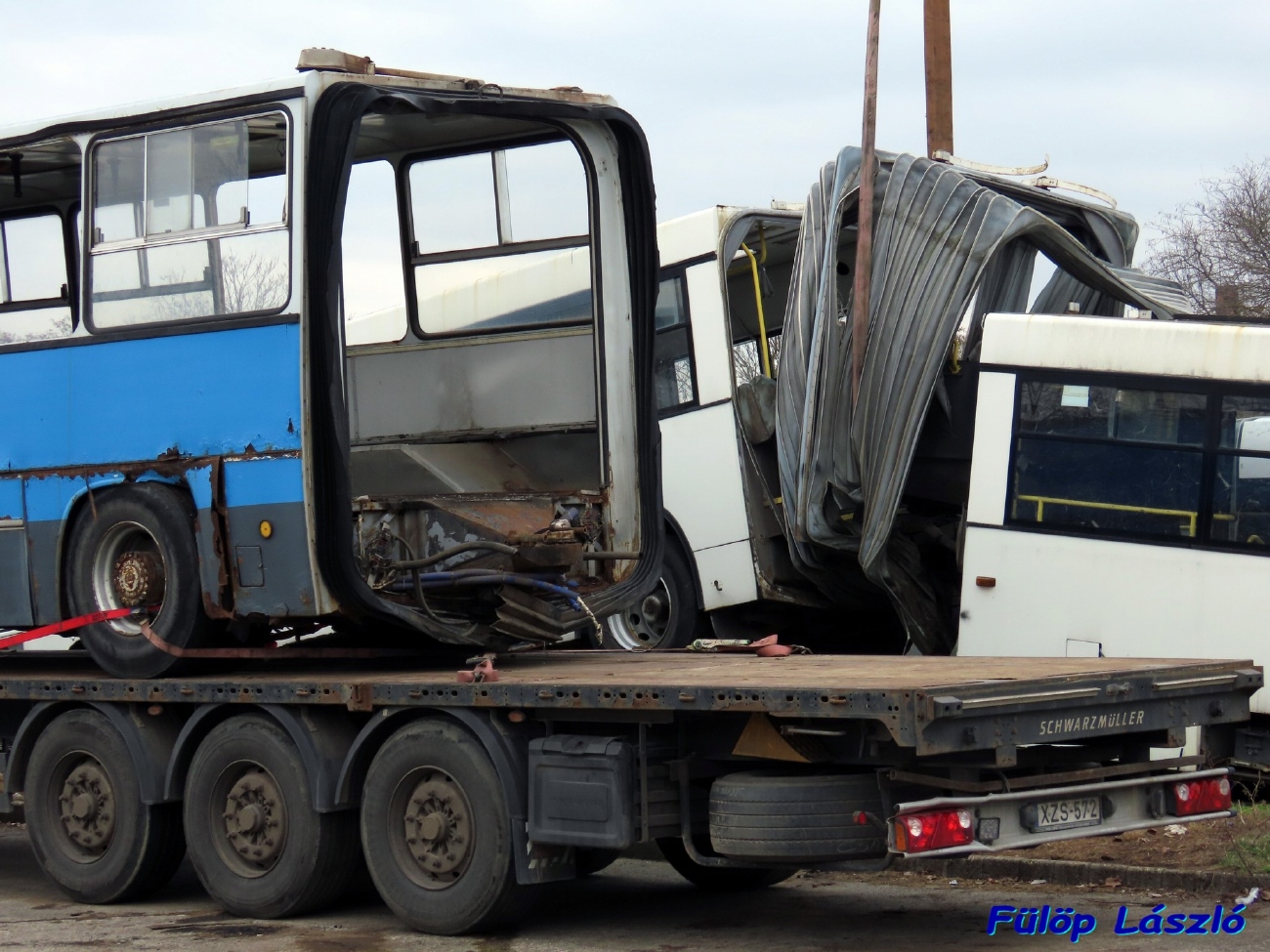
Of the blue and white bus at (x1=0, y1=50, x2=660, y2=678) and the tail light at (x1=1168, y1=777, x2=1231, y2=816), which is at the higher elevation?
the blue and white bus at (x1=0, y1=50, x2=660, y2=678)

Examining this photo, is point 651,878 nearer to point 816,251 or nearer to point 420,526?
point 420,526

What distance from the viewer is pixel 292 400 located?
8289 millimetres

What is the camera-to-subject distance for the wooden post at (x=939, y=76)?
53.5ft

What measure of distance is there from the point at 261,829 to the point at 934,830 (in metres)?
3.35

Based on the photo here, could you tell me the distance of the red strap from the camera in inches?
355

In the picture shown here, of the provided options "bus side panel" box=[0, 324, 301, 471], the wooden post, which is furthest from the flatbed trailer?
the wooden post

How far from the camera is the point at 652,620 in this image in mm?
13828

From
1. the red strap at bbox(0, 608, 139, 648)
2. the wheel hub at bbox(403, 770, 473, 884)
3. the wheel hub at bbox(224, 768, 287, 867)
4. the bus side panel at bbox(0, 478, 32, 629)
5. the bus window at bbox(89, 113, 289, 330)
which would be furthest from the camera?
the bus side panel at bbox(0, 478, 32, 629)

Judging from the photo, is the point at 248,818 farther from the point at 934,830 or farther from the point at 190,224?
the point at 934,830

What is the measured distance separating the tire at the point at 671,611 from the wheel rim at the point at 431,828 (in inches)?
225

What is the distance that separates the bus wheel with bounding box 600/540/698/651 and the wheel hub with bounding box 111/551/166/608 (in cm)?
503

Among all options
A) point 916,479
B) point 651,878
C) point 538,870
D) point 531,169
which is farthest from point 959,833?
point 916,479

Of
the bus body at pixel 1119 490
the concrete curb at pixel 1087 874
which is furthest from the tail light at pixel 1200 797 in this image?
the bus body at pixel 1119 490

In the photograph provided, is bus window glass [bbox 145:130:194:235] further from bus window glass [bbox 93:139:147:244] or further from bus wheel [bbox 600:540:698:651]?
bus wheel [bbox 600:540:698:651]
